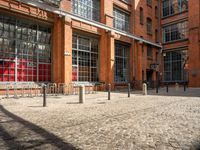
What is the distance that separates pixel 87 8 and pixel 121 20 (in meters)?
5.87

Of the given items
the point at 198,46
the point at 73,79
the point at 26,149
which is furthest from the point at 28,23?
the point at 198,46

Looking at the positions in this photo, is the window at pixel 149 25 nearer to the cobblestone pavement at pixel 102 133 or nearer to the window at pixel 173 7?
the window at pixel 173 7

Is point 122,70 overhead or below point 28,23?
below

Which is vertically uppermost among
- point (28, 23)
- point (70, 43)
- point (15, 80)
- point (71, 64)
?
point (28, 23)

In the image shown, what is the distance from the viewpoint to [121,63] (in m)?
26.6

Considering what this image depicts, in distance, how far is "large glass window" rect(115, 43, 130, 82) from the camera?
25859 millimetres

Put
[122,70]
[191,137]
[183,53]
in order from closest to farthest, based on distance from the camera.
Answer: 1. [191,137]
2. [122,70]
3. [183,53]

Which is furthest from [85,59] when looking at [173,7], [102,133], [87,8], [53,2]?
[173,7]

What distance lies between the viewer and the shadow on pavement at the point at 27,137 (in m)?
4.30

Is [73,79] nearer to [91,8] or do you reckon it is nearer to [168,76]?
[91,8]

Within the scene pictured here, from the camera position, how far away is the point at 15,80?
16.1 metres

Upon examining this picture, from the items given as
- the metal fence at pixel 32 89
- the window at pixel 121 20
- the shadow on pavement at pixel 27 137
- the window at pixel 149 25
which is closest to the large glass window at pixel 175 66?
the window at pixel 149 25

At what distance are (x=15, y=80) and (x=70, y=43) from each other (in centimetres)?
544

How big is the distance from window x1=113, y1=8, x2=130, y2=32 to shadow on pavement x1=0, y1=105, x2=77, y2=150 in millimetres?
21410
